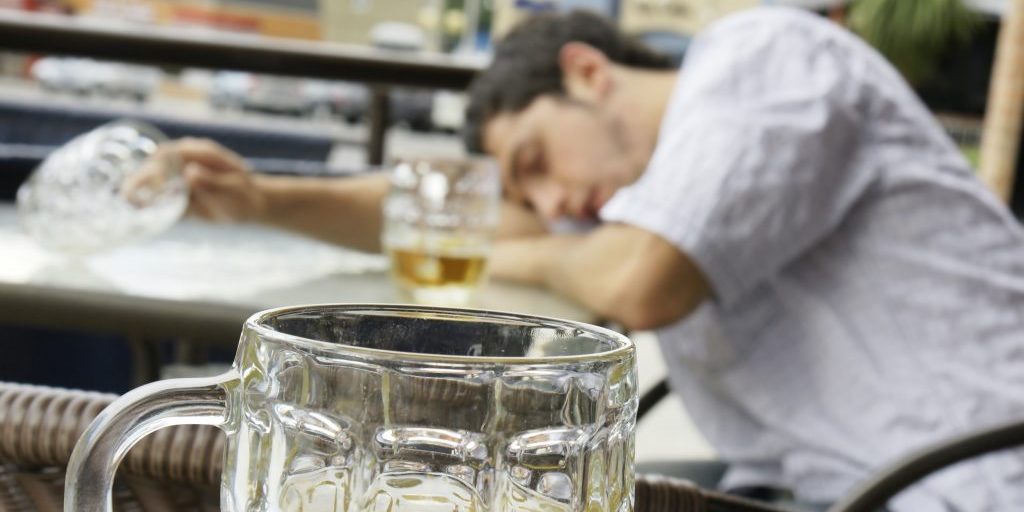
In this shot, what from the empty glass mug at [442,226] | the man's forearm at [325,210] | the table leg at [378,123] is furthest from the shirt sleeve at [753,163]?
the table leg at [378,123]

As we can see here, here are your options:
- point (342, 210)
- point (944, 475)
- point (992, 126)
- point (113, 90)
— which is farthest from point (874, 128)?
point (113, 90)

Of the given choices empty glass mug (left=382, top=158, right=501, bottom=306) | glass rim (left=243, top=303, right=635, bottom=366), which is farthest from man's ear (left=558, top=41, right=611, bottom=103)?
glass rim (left=243, top=303, right=635, bottom=366)

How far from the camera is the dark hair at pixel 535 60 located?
53.5 inches

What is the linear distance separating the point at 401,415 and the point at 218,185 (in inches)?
38.6

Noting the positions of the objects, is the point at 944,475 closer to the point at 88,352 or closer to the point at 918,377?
the point at 918,377

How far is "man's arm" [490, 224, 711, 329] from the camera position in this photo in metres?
1.00

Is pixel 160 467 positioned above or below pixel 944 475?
above

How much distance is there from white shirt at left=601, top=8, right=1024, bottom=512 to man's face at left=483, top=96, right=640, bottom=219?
0.56ft

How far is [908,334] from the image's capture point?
3.56 ft

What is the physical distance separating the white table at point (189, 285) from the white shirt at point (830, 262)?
0.53ft

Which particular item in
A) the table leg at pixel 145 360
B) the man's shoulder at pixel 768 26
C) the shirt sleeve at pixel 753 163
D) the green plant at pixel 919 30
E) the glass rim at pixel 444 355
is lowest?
the table leg at pixel 145 360

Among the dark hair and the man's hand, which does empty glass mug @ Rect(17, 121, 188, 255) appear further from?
the dark hair

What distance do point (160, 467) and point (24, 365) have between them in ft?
4.27

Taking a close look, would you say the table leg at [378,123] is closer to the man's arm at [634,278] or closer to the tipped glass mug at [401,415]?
the man's arm at [634,278]
